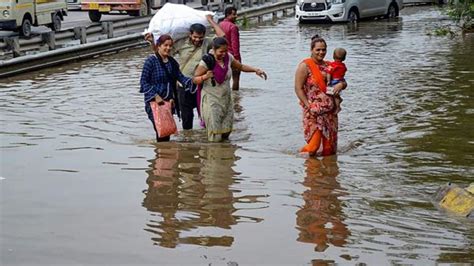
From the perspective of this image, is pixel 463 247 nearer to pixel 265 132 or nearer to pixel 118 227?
pixel 118 227

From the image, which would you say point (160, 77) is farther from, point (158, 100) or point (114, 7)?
point (114, 7)

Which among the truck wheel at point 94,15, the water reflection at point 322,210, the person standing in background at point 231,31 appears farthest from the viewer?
the truck wheel at point 94,15

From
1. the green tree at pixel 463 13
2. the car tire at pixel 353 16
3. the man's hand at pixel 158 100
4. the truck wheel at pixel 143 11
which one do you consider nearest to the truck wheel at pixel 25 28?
the truck wheel at pixel 143 11

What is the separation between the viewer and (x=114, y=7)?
3203cm

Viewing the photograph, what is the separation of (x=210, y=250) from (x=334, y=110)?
3.80m

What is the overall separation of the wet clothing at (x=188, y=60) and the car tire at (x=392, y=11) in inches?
885

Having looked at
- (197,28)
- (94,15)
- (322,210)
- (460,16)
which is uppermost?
(197,28)

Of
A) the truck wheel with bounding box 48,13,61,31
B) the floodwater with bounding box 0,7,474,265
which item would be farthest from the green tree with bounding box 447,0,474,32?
the truck wheel with bounding box 48,13,61,31

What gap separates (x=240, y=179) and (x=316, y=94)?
56.7 inches

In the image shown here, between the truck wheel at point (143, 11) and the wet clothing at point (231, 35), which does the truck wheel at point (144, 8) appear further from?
the wet clothing at point (231, 35)

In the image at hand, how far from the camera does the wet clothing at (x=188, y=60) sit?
462 inches

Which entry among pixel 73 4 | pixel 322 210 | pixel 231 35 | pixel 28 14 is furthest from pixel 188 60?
pixel 73 4

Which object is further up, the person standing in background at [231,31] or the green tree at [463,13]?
the person standing in background at [231,31]

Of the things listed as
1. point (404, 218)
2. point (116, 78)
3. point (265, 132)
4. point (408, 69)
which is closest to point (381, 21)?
point (408, 69)
